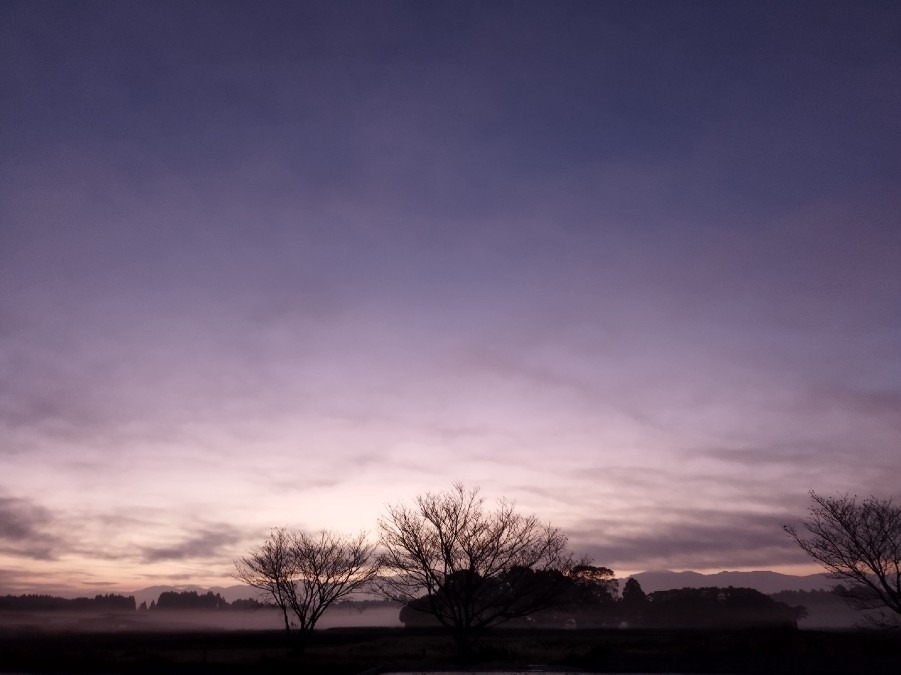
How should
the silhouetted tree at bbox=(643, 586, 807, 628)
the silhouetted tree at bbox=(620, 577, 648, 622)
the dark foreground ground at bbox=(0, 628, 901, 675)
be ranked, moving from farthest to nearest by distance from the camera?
the silhouetted tree at bbox=(620, 577, 648, 622), the silhouetted tree at bbox=(643, 586, 807, 628), the dark foreground ground at bbox=(0, 628, 901, 675)

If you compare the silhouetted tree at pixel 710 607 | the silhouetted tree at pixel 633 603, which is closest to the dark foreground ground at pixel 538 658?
the silhouetted tree at pixel 710 607

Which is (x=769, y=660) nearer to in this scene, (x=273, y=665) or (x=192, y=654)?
(x=273, y=665)

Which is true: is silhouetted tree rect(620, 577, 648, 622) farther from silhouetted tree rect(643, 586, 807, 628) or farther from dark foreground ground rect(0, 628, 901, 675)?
dark foreground ground rect(0, 628, 901, 675)

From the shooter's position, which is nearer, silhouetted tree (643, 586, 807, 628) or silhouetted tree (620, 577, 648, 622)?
silhouetted tree (643, 586, 807, 628)

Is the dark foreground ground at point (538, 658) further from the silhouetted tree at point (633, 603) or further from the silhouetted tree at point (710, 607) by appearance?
the silhouetted tree at point (633, 603)

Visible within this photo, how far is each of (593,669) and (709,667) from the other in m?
6.34

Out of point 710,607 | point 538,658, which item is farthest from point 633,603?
point 538,658

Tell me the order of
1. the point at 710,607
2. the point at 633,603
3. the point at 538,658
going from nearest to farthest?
the point at 538,658 < the point at 710,607 < the point at 633,603

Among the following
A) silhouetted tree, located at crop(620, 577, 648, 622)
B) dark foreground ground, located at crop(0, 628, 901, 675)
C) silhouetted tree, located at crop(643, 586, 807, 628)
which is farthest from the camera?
silhouetted tree, located at crop(620, 577, 648, 622)

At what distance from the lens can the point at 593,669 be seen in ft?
118

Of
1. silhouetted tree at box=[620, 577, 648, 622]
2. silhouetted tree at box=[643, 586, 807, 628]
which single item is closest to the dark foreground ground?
silhouetted tree at box=[643, 586, 807, 628]

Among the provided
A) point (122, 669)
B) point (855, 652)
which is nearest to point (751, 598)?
point (855, 652)

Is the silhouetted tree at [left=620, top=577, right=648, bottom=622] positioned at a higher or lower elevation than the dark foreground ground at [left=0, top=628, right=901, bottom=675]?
lower

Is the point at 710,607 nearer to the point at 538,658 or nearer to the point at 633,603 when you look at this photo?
the point at 633,603
